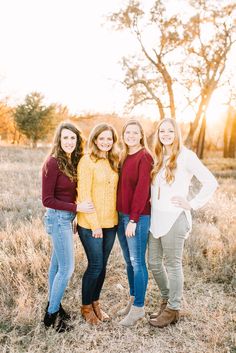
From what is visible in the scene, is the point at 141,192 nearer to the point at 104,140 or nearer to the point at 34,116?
the point at 104,140

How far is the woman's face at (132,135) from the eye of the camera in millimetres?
3854

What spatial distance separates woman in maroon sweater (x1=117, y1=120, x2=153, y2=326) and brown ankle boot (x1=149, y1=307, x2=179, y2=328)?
0.17 metres

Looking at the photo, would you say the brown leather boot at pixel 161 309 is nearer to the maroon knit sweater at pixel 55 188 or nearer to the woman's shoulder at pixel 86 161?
the maroon knit sweater at pixel 55 188

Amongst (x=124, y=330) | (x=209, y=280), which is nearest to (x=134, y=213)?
(x=124, y=330)

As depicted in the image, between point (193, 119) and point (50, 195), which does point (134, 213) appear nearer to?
point (50, 195)

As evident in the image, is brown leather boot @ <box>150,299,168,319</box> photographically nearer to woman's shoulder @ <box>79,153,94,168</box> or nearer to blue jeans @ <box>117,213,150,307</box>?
blue jeans @ <box>117,213,150,307</box>

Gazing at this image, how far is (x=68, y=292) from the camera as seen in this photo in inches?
182

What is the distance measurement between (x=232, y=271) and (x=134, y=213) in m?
2.23

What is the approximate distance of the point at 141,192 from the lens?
3705 millimetres

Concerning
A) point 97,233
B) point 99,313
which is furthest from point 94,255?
point 99,313

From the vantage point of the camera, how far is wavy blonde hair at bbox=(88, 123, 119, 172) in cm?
383

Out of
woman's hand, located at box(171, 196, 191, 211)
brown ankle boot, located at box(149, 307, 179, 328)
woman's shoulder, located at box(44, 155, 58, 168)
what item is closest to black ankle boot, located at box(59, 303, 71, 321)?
brown ankle boot, located at box(149, 307, 179, 328)

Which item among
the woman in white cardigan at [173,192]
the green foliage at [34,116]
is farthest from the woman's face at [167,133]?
the green foliage at [34,116]

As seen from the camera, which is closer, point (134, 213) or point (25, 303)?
point (134, 213)
